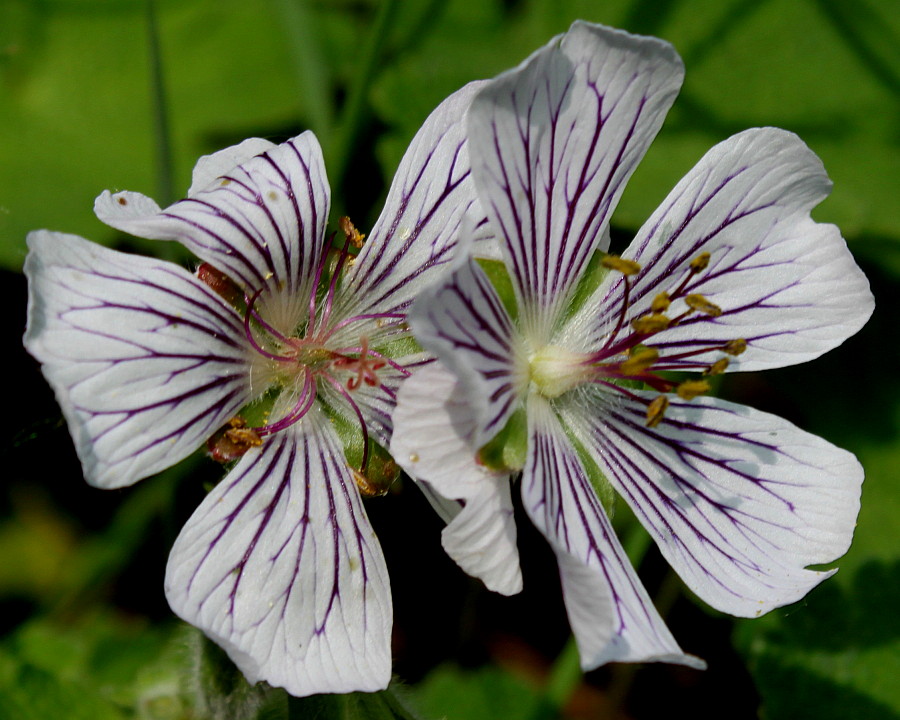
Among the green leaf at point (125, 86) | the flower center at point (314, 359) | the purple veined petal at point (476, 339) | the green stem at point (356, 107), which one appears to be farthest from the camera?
the green leaf at point (125, 86)

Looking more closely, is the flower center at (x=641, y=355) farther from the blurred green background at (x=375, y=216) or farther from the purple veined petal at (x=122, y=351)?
the blurred green background at (x=375, y=216)

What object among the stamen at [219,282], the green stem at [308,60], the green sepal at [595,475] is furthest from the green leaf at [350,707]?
the green stem at [308,60]

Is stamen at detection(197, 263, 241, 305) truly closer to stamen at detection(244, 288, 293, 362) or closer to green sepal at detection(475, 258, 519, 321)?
stamen at detection(244, 288, 293, 362)

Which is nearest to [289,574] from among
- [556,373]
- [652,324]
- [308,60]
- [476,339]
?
[476,339]

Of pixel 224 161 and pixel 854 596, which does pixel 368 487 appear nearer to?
pixel 224 161

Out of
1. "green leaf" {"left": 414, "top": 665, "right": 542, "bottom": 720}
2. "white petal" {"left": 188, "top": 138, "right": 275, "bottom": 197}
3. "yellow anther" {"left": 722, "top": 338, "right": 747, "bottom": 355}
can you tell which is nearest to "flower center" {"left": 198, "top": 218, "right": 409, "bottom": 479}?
"white petal" {"left": 188, "top": 138, "right": 275, "bottom": 197}

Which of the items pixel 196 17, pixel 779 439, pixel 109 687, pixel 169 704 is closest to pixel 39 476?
pixel 109 687
